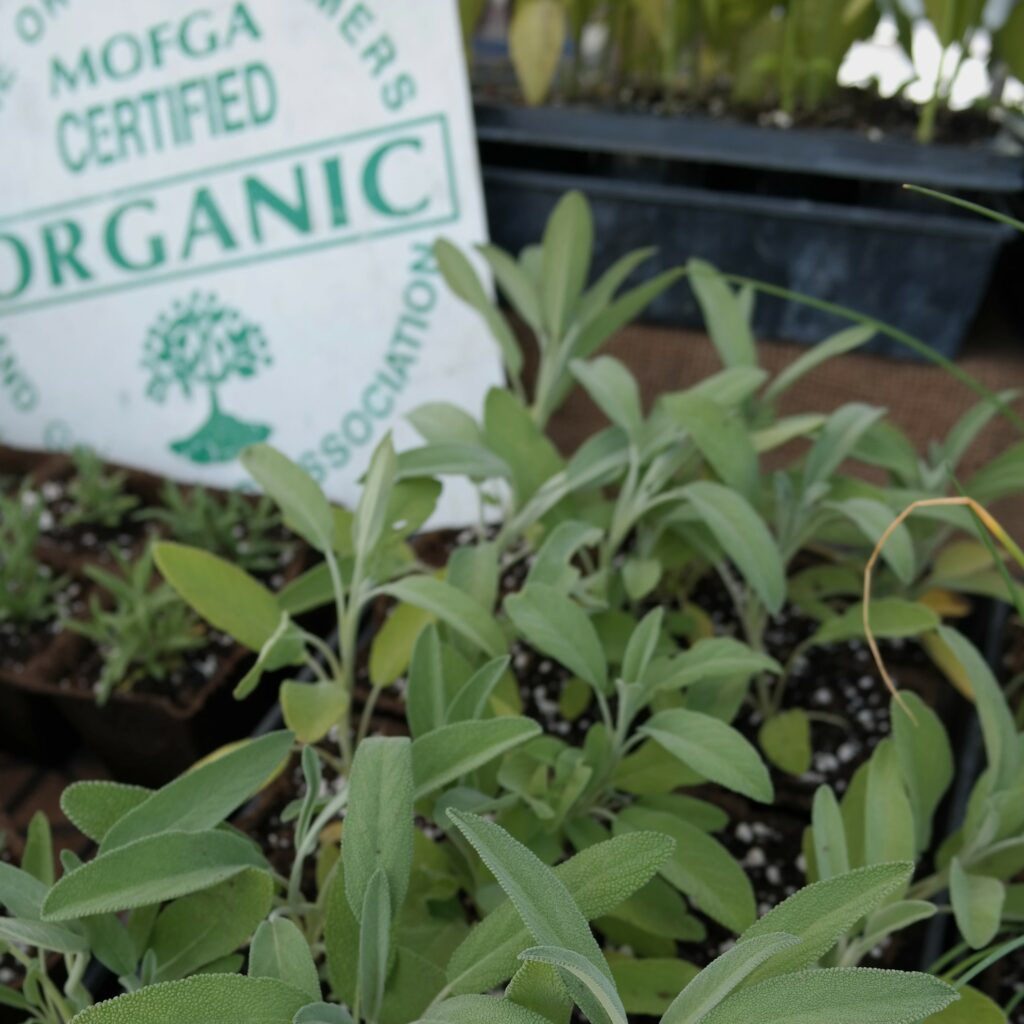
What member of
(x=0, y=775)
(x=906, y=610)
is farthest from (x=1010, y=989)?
(x=0, y=775)

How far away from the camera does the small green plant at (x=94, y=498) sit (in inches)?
33.1

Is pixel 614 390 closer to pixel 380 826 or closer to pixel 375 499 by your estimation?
pixel 375 499

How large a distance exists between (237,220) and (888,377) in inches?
21.5

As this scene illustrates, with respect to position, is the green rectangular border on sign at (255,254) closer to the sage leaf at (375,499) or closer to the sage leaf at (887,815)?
the sage leaf at (375,499)

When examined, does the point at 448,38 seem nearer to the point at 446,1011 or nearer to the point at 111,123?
the point at 111,123

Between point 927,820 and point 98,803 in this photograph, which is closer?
point 98,803

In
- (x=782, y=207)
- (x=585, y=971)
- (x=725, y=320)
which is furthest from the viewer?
(x=782, y=207)

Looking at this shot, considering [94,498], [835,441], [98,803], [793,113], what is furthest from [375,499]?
[793,113]

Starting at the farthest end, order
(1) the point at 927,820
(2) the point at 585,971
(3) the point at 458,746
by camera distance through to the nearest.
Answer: (1) the point at 927,820, (3) the point at 458,746, (2) the point at 585,971

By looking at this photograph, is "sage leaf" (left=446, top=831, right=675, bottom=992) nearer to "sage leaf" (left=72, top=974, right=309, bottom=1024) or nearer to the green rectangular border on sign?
"sage leaf" (left=72, top=974, right=309, bottom=1024)

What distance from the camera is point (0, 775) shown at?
0.74 m

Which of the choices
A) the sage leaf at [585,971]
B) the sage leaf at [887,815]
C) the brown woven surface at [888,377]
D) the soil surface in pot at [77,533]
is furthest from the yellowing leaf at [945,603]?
the soil surface in pot at [77,533]

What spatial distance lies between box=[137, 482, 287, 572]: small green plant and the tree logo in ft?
0.17

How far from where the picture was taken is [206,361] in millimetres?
854
